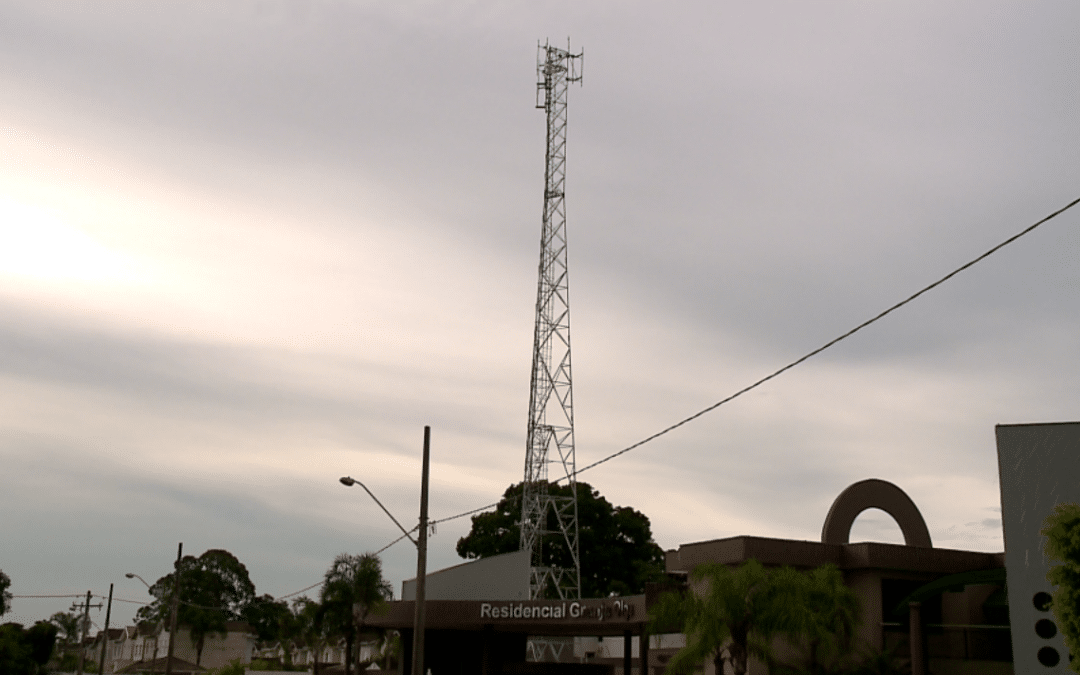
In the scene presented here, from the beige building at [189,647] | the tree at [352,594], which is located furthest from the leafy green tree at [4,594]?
the tree at [352,594]

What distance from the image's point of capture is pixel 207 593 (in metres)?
110

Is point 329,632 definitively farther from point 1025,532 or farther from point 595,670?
point 1025,532

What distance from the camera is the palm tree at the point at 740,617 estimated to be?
27.6m

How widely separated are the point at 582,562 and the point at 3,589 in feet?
228

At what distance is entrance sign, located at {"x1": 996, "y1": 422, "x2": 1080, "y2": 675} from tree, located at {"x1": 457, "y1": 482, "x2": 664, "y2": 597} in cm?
4819

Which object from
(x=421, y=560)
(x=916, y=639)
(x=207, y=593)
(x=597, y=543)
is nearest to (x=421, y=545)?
(x=421, y=560)

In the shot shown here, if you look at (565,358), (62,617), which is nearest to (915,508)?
(565,358)

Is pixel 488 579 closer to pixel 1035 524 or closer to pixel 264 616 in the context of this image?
pixel 1035 524

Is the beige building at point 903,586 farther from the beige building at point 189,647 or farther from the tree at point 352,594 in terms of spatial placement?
the beige building at point 189,647

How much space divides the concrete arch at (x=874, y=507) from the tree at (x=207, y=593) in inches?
3285

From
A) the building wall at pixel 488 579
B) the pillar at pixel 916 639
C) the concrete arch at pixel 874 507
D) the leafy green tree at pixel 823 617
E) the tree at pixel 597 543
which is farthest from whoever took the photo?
the tree at pixel 597 543

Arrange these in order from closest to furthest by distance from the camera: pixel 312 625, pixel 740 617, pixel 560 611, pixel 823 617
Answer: pixel 740 617
pixel 823 617
pixel 560 611
pixel 312 625

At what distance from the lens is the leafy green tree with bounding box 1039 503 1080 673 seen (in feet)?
63.1

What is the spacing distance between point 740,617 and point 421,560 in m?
9.02
